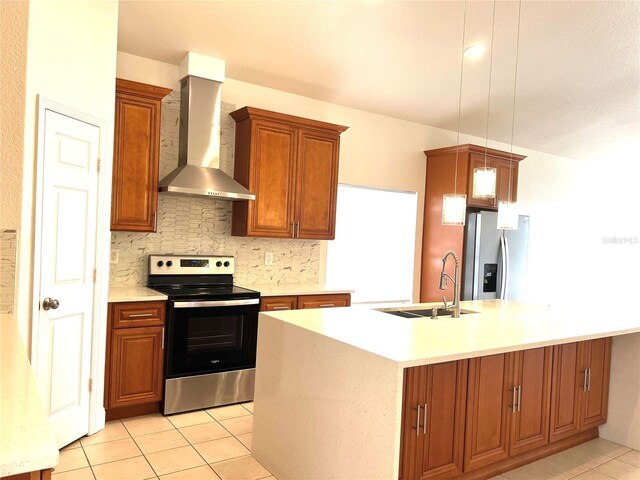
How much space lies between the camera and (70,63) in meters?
2.73

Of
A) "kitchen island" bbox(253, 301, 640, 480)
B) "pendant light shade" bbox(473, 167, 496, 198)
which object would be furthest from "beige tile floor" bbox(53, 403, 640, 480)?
"pendant light shade" bbox(473, 167, 496, 198)

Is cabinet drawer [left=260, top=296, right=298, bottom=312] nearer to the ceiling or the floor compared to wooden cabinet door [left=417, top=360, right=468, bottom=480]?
nearer to the ceiling

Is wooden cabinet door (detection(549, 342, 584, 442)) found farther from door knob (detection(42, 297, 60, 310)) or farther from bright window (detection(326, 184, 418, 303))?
door knob (detection(42, 297, 60, 310))

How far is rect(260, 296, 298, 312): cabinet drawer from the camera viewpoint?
3.96 meters

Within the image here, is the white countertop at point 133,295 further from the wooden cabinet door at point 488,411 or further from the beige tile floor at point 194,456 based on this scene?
the wooden cabinet door at point 488,411

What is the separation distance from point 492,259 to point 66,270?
14.0 feet

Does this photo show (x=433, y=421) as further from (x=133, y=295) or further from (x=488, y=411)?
(x=133, y=295)

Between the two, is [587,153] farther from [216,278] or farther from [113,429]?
[113,429]

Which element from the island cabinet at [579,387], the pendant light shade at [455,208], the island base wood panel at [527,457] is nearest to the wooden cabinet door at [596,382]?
the island cabinet at [579,387]

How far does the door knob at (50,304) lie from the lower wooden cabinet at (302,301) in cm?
161

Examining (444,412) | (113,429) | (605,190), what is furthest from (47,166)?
(605,190)

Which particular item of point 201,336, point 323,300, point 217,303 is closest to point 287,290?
point 323,300

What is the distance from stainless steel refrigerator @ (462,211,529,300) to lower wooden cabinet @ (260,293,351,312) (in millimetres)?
1546

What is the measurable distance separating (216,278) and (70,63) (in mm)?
2076
